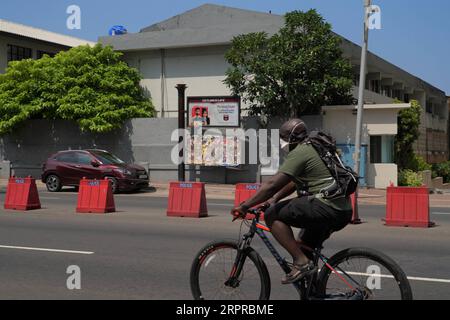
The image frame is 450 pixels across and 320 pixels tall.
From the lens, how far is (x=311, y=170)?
191 inches

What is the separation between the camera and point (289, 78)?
72.0ft

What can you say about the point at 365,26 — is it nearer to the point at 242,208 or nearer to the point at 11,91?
the point at 242,208

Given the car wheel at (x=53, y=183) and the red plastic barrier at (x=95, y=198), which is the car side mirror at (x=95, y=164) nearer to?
the car wheel at (x=53, y=183)

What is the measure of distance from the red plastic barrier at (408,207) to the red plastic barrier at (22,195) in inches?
357

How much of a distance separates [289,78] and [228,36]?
5.03 metres

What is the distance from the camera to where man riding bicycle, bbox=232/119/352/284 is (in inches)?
189

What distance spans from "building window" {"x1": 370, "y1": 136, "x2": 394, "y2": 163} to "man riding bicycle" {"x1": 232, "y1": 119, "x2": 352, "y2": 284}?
19.3 metres

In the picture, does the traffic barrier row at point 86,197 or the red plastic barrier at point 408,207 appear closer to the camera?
the red plastic barrier at point 408,207

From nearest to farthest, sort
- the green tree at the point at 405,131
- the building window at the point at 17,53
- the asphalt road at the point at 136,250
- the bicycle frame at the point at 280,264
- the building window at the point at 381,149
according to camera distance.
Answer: the bicycle frame at the point at 280,264, the asphalt road at the point at 136,250, the building window at the point at 381,149, the green tree at the point at 405,131, the building window at the point at 17,53

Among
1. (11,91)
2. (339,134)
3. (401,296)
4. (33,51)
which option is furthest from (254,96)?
(401,296)

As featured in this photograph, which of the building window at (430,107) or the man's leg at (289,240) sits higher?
the building window at (430,107)

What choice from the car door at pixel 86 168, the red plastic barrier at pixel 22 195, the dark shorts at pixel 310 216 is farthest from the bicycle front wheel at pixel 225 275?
the car door at pixel 86 168

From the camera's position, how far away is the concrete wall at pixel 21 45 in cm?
3108

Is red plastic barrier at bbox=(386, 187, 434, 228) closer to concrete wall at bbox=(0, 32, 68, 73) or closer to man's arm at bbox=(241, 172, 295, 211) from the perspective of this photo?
man's arm at bbox=(241, 172, 295, 211)
